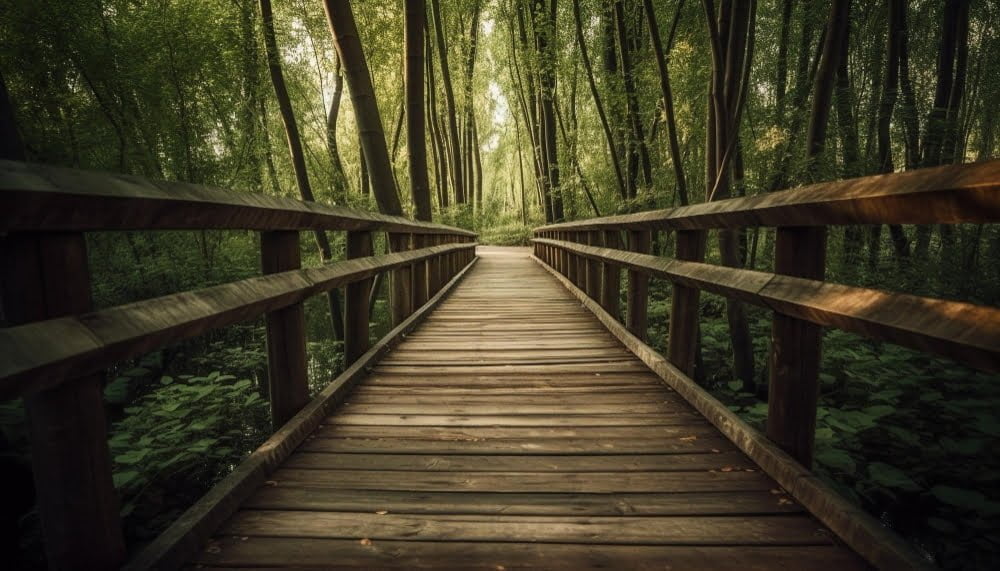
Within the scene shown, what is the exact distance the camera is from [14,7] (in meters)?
7.82

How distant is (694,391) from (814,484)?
111 centimetres

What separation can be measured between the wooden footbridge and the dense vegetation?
1.32 meters

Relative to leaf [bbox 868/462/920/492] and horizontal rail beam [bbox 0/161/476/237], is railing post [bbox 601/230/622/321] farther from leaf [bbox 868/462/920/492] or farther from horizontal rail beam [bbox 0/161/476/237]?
horizontal rail beam [bbox 0/161/476/237]

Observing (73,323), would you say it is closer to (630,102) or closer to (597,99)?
(630,102)

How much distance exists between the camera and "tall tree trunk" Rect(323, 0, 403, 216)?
264 inches

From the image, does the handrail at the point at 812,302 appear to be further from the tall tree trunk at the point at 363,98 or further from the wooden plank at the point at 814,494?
the tall tree trunk at the point at 363,98

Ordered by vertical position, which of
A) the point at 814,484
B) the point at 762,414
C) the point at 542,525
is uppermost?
the point at 814,484

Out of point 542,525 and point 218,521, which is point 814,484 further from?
point 218,521

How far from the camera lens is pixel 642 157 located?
10672mm

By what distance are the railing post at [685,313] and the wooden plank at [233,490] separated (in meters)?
2.19

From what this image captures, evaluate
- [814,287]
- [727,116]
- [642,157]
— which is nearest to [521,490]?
[814,287]

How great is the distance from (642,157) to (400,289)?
740 centimetres

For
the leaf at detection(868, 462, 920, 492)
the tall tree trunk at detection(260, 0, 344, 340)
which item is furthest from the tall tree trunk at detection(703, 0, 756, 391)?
the tall tree trunk at detection(260, 0, 344, 340)

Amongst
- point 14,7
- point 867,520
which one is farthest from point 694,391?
point 14,7
